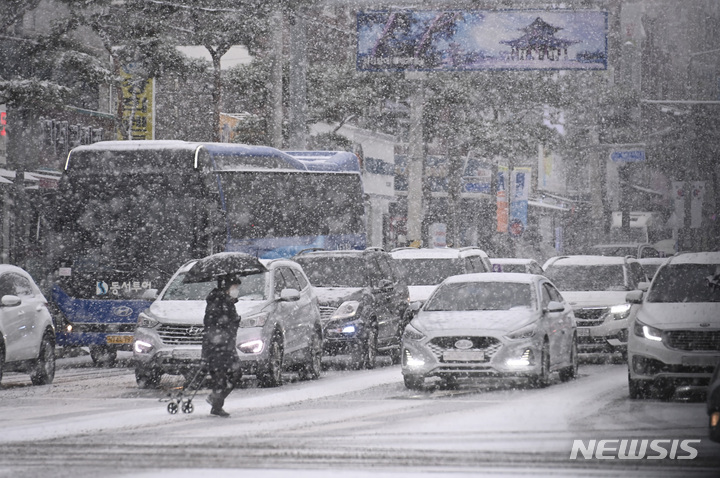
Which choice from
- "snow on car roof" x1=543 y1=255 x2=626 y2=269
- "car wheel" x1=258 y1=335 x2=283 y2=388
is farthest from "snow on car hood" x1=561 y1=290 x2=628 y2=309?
"car wheel" x1=258 y1=335 x2=283 y2=388

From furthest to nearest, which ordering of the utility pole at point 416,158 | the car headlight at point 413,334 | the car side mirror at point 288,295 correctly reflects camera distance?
the utility pole at point 416,158
the car side mirror at point 288,295
the car headlight at point 413,334

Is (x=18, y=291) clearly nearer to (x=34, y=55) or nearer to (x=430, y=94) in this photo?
(x=34, y=55)

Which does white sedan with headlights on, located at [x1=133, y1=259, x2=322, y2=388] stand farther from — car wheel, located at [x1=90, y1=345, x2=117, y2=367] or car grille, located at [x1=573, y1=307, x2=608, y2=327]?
car grille, located at [x1=573, y1=307, x2=608, y2=327]

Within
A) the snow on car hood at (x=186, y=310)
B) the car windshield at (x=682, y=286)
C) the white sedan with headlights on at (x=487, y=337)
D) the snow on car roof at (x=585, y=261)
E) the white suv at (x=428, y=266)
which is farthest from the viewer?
the snow on car roof at (x=585, y=261)

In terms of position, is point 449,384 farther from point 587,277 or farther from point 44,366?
point 587,277

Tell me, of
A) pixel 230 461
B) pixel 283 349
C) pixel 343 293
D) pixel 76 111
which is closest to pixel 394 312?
pixel 343 293

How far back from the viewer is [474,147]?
51.8m

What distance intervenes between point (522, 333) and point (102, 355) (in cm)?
1049

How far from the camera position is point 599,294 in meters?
24.5

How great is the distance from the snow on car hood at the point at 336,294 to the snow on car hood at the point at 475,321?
4331mm

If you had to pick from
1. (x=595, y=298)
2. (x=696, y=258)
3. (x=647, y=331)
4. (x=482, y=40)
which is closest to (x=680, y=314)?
(x=647, y=331)

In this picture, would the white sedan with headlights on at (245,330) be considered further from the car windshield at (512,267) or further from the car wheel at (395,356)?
the car windshield at (512,267)

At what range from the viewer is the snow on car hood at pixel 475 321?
682 inches

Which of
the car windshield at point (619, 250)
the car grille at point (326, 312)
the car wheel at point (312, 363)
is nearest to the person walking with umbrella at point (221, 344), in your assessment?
the car wheel at point (312, 363)
